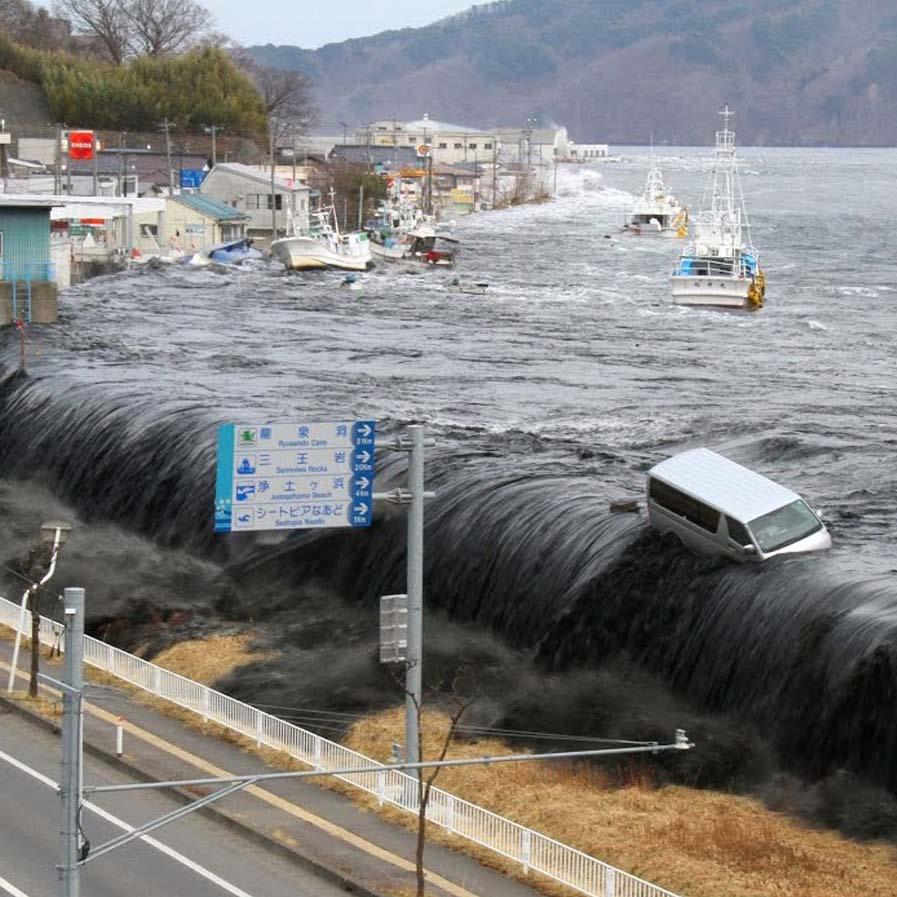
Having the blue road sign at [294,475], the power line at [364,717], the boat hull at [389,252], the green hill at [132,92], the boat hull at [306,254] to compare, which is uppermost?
the green hill at [132,92]

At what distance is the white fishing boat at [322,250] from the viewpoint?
339 ft

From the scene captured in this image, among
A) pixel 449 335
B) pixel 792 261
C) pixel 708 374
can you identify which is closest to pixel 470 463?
pixel 708 374

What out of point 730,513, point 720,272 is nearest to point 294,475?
point 730,513

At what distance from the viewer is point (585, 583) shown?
32.8 m

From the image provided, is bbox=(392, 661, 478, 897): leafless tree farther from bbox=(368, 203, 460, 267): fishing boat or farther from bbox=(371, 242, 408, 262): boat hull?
bbox=(371, 242, 408, 262): boat hull

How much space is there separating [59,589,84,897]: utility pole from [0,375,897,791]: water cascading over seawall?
1286cm

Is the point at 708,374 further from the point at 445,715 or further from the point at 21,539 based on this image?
the point at 445,715

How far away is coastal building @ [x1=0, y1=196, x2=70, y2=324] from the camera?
2495 inches

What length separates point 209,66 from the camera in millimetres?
165000

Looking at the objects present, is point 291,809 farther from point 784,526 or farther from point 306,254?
point 306,254

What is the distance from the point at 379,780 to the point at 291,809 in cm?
124

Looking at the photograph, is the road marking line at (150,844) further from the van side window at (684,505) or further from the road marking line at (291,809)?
the van side window at (684,505)

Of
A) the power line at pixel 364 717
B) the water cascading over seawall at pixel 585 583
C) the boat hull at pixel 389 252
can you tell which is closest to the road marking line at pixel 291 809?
the power line at pixel 364 717

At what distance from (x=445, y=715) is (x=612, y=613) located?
3.99 metres
